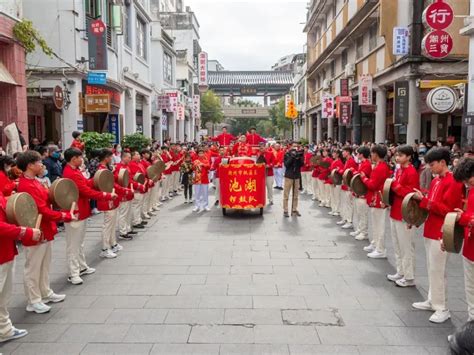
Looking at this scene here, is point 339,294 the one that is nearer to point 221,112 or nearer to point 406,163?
point 406,163

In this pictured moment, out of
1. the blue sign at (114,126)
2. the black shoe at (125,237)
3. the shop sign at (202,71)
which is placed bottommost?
the black shoe at (125,237)

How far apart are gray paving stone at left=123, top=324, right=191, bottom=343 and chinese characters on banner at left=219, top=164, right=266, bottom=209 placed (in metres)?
6.79

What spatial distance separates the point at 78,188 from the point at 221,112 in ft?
171

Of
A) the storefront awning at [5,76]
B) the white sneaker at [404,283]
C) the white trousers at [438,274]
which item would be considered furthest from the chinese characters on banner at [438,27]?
the storefront awning at [5,76]

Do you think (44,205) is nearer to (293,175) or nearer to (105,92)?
(293,175)

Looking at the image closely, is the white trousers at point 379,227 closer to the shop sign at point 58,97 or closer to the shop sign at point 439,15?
the shop sign at point 439,15

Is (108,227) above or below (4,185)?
below

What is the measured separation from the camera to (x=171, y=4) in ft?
175

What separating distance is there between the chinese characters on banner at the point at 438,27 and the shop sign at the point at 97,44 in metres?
10.3

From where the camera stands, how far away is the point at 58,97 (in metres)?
14.4

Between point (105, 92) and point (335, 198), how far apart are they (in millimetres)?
10237

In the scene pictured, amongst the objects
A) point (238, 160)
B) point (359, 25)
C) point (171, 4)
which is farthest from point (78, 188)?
point (171, 4)

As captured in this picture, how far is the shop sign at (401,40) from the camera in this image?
15172mm

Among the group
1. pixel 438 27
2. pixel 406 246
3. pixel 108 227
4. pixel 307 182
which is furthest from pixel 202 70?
pixel 406 246
